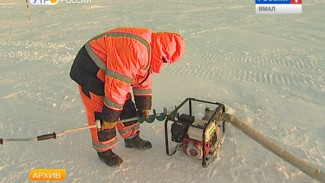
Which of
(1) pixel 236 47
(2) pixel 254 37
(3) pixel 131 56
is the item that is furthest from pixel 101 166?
(2) pixel 254 37

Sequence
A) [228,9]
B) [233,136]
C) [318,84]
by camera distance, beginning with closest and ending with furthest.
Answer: [233,136] < [318,84] < [228,9]

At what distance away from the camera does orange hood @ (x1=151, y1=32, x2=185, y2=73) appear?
7.30ft

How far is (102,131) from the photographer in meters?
2.58

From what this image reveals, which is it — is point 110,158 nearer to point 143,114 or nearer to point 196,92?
point 143,114

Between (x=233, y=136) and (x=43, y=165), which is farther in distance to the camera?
(x=233, y=136)

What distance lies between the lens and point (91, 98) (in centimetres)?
254

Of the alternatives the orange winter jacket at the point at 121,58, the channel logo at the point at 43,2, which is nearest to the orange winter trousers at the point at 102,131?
the orange winter jacket at the point at 121,58

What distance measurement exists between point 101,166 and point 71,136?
68 cm

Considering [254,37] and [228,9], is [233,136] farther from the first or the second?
[228,9]

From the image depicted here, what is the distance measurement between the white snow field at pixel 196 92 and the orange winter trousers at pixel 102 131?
0.25 metres

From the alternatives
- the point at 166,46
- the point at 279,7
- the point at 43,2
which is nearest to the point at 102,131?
the point at 166,46

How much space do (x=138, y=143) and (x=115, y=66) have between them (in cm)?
110

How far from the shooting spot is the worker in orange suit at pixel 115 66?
2.19 meters

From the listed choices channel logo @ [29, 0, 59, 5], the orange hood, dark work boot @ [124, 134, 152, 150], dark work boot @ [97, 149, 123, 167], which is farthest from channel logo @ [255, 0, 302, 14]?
channel logo @ [29, 0, 59, 5]
